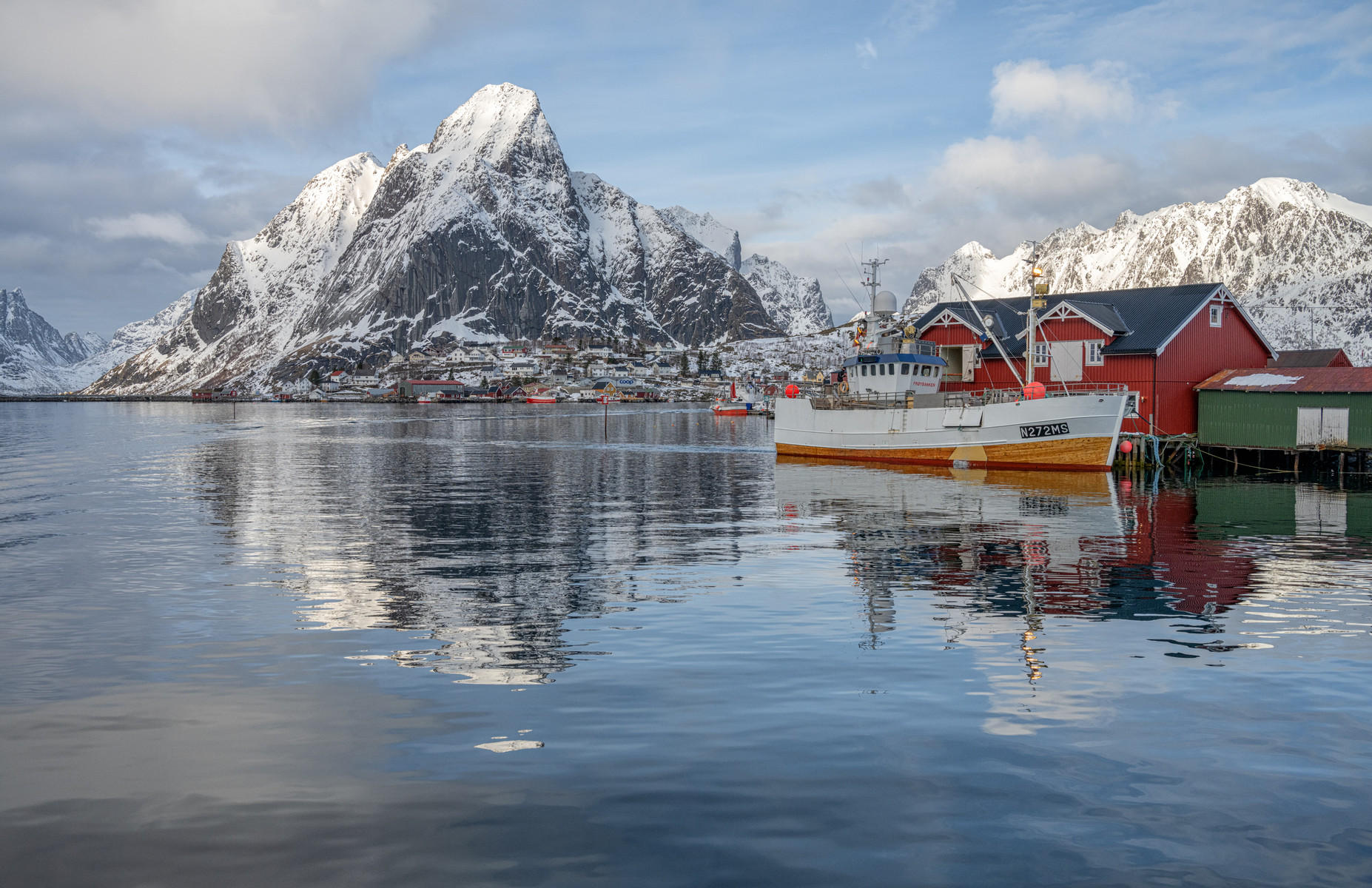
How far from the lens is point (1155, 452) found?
5856cm

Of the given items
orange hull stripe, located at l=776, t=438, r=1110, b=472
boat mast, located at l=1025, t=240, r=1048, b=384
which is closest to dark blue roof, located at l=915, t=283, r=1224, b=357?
boat mast, located at l=1025, t=240, r=1048, b=384

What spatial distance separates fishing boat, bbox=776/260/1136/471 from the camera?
55.8m

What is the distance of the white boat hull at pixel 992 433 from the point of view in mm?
55281

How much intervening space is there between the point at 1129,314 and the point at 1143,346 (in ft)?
19.3

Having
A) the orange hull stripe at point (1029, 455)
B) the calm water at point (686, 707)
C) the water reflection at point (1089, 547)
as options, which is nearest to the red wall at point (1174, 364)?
the orange hull stripe at point (1029, 455)

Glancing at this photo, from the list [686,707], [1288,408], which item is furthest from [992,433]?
[686,707]

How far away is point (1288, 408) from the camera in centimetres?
5838

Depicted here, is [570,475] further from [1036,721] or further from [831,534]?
[1036,721]

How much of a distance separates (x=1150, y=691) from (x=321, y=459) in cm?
6528

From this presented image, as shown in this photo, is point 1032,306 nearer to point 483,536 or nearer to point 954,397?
point 954,397

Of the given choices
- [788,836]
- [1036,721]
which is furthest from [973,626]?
[788,836]

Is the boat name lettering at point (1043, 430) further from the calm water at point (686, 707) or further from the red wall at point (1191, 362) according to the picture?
the calm water at point (686, 707)

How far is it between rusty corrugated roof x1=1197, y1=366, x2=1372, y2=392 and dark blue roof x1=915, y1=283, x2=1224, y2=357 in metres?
4.80

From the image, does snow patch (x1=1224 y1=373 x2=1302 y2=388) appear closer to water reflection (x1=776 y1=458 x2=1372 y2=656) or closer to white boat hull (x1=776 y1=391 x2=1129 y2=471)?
white boat hull (x1=776 y1=391 x2=1129 y2=471)
